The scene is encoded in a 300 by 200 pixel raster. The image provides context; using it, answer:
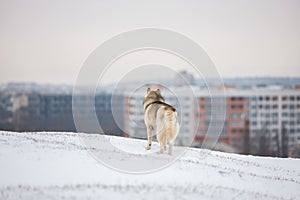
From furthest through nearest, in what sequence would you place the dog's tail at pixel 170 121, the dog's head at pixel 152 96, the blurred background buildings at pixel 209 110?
the blurred background buildings at pixel 209 110 → the dog's head at pixel 152 96 → the dog's tail at pixel 170 121

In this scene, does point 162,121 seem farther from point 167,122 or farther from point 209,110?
point 209,110

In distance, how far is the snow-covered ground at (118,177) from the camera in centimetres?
1170

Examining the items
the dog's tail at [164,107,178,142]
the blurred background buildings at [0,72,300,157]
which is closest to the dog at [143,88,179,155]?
the dog's tail at [164,107,178,142]

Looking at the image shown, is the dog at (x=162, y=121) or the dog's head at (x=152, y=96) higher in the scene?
the dog's head at (x=152, y=96)

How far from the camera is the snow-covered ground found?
11.7m

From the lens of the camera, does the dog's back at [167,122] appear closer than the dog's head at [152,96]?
Yes

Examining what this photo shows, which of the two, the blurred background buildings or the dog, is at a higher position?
the blurred background buildings

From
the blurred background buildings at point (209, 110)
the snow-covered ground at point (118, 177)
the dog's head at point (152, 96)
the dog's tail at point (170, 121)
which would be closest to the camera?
the snow-covered ground at point (118, 177)

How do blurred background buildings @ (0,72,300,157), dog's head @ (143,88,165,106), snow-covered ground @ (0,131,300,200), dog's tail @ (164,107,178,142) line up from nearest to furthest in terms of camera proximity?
snow-covered ground @ (0,131,300,200) → dog's tail @ (164,107,178,142) → dog's head @ (143,88,165,106) → blurred background buildings @ (0,72,300,157)

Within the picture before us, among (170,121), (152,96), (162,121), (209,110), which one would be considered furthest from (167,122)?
(209,110)

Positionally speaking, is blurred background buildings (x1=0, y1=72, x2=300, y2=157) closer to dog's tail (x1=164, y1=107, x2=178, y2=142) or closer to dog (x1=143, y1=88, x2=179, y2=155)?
dog (x1=143, y1=88, x2=179, y2=155)

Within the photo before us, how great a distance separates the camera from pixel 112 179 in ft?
41.6

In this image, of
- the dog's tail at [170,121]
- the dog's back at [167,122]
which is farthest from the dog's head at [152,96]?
the dog's tail at [170,121]

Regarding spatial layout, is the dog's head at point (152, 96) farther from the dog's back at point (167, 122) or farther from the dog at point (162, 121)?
the dog's back at point (167, 122)
